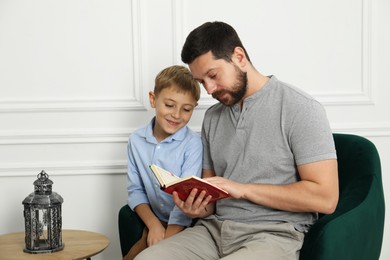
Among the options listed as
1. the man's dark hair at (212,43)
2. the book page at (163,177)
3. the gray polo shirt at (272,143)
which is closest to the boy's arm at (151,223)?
the gray polo shirt at (272,143)

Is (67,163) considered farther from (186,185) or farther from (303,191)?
(303,191)

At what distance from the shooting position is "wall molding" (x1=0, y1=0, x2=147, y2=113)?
117 inches

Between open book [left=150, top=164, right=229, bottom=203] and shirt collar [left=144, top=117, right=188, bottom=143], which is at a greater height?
shirt collar [left=144, top=117, right=188, bottom=143]

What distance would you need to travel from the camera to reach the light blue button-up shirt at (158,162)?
2518 mm

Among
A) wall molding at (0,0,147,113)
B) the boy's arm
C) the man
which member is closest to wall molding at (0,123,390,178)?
wall molding at (0,0,147,113)

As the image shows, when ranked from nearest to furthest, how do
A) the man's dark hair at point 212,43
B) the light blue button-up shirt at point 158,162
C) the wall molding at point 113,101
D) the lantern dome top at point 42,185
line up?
the man's dark hair at point 212,43 → the lantern dome top at point 42,185 → the light blue button-up shirt at point 158,162 → the wall molding at point 113,101

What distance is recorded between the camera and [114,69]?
9.87 feet

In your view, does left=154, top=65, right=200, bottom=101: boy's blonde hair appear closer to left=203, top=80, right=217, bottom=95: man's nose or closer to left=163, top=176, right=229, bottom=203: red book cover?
left=203, top=80, right=217, bottom=95: man's nose

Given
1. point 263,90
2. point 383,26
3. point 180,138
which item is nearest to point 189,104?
point 180,138

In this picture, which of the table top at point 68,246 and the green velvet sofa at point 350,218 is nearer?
the green velvet sofa at point 350,218

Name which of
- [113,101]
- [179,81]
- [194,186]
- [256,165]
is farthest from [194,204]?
[113,101]

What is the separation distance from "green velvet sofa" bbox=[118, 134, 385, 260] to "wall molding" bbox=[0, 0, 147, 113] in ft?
2.03

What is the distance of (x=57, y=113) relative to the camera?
301cm

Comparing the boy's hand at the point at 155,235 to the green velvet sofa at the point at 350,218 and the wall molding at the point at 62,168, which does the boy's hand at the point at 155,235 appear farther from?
the wall molding at the point at 62,168
